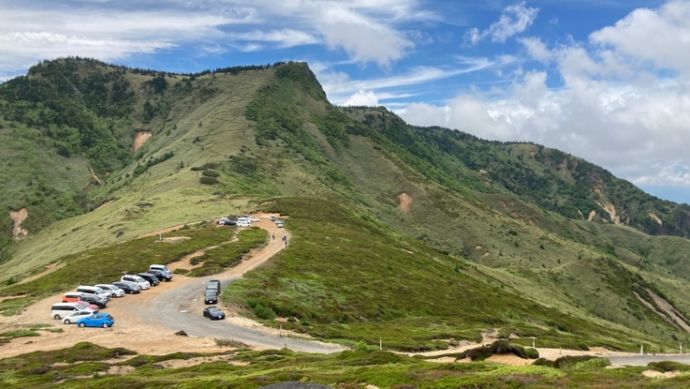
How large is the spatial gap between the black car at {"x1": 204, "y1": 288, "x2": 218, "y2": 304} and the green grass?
20435 mm

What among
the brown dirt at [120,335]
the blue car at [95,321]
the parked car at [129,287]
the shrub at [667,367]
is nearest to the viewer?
the shrub at [667,367]

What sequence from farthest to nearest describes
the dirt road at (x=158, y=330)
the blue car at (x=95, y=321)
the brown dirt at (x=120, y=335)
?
1. the blue car at (x=95, y=321)
2. the dirt road at (x=158, y=330)
3. the brown dirt at (x=120, y=335)

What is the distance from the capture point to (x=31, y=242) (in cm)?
19500

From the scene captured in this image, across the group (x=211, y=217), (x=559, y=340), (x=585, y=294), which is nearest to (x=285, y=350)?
(x=559, y=340)

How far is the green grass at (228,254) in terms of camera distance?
323ft

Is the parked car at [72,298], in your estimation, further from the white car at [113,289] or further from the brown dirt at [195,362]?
the brown dirt at [195,362]

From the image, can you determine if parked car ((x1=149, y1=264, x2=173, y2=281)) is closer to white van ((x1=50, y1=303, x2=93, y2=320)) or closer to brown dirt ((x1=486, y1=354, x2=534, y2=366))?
white van ((x1=50, y1=303, x2=93, y2=320))

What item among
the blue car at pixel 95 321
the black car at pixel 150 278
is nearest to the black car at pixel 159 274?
the black car at pixel 150 278

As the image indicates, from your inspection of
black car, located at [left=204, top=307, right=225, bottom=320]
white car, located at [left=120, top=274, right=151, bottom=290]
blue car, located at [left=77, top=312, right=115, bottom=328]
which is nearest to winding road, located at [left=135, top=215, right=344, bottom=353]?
black car, located at [left=204, top=307, right=225, bottom=320]

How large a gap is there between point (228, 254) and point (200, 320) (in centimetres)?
4012

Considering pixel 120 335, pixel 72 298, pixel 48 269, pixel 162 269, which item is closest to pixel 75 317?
pixel 72 298

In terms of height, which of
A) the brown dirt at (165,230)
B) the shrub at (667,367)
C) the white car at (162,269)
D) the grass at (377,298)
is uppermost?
the brown dirt at (165,230)

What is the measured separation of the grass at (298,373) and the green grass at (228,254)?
142 ft

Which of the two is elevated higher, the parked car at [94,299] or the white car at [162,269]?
the white car at [162,269]
